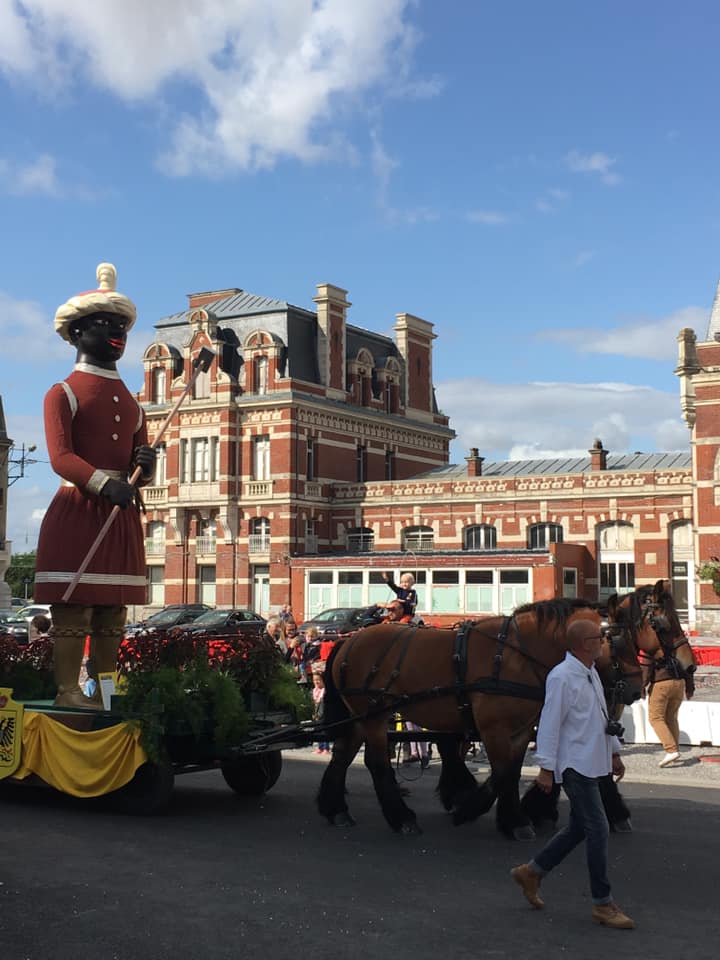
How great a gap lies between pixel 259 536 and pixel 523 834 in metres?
42.4

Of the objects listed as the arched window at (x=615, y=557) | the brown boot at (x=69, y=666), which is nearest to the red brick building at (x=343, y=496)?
the arched window at (x=615, y=557)

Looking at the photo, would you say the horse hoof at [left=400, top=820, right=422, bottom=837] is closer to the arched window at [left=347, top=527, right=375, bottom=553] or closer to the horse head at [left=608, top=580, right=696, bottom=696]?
the horse head at [left=608, top=580, right=696, bottom=696]

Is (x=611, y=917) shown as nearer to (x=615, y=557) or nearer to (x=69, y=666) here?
(x=69, y=666)

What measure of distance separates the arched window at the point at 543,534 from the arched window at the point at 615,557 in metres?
1.91

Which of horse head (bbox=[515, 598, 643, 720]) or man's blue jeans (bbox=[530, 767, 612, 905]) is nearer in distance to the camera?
man's blue jeans (bbox=[530, 767, 612, 905])

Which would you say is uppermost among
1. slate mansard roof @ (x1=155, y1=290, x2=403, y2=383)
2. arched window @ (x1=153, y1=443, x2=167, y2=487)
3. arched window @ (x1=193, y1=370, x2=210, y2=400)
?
slate mansard roof @ (x1=155, y1=290, x2=403, y2=383)

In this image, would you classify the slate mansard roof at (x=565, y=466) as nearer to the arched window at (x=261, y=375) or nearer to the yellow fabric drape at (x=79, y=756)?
the arched window at (x=261, y=375)

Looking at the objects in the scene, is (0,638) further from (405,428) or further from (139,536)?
(405,428)

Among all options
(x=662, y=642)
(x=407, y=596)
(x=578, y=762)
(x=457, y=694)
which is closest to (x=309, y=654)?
(x=407, y=596)

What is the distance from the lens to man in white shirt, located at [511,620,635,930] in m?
6.56

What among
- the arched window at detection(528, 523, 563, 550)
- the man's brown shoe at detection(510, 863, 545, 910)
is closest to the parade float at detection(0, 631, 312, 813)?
the man's brown shoe at detection(510, 863, 545, 910)

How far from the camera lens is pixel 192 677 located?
397 inches

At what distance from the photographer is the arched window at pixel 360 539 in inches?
2053

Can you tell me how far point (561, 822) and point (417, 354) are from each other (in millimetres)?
51279
